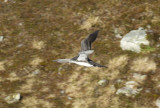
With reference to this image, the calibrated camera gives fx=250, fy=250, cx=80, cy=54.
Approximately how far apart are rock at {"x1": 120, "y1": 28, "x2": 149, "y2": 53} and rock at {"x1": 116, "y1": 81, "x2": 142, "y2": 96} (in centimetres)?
219

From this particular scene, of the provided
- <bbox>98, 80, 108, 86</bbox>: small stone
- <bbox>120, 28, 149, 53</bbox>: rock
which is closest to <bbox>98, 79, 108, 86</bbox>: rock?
<bbox>98, 80, 108, 86</bbox>: small stone

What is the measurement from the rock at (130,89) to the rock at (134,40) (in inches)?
86.3

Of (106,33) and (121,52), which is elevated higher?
(106,33)

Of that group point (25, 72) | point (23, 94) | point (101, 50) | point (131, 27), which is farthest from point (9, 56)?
point (131, 27)

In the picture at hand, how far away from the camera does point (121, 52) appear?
39.2ft

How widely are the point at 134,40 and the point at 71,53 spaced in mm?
3177

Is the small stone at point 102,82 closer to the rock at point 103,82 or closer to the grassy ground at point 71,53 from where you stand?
the rock at point 103,82

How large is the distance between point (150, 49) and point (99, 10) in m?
4.66

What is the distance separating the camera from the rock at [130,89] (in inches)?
377

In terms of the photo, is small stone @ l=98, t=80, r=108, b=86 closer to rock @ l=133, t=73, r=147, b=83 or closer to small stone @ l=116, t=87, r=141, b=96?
small stone @ l=116, t=87, r=141, b=96

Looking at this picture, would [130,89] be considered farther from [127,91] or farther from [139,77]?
[139,77]

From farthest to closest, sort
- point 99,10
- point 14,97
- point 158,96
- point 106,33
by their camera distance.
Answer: point 99,10 < point 106,33 < point 14,97 < point 158,96

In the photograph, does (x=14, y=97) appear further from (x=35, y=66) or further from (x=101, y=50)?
(x=101, y=50)

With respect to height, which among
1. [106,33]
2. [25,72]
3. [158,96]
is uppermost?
[106,33]
